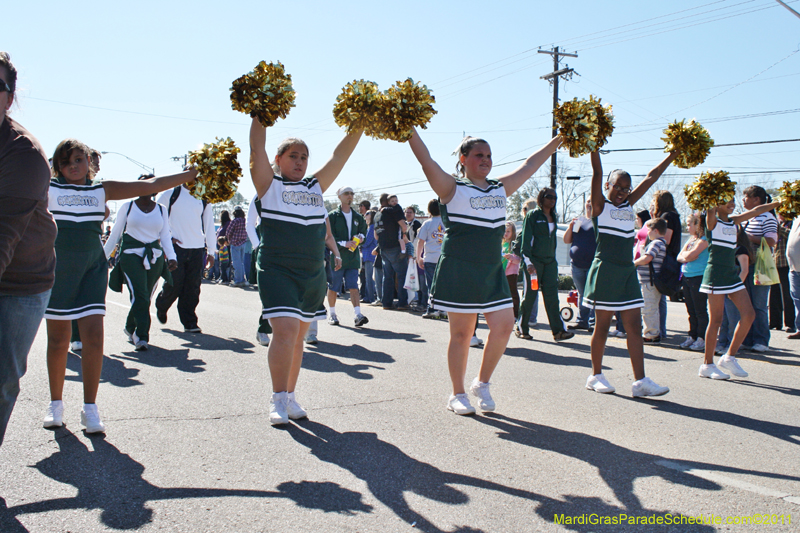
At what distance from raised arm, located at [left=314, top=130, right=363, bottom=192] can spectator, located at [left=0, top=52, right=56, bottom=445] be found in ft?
6.44

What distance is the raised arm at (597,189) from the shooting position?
5.30m

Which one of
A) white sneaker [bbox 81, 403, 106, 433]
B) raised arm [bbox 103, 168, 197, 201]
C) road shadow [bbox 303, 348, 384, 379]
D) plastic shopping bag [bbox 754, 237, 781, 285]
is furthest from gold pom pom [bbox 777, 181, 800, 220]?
white sneaker [bbox 81, 403, 106, 433]

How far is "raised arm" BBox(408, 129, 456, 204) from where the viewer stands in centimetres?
460

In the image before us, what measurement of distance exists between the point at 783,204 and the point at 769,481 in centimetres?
354

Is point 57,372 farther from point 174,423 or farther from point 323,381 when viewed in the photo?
point 323,381

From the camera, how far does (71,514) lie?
3045 millimetres

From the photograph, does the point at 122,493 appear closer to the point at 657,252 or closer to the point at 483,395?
the point at 483,395

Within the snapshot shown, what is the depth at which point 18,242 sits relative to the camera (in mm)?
2721

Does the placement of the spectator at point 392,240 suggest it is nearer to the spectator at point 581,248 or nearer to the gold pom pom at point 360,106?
the spectator at point 581,248

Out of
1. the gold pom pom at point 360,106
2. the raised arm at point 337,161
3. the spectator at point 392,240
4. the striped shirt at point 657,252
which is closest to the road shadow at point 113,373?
the raised arm at point 337,161

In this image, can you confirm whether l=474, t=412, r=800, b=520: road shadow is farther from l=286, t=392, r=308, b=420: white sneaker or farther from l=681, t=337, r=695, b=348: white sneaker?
l=681, t=337, r=695, b=348: white sneaker

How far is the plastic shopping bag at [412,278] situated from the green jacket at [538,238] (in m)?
3.47

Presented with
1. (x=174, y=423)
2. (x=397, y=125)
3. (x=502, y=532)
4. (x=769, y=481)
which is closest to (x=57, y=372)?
(x=174, y=423)

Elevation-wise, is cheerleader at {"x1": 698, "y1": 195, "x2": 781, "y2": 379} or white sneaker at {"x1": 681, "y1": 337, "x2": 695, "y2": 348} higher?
cheerleader at {"x1": 698, "y1": 195, "x2": 781, "y2": 379}
